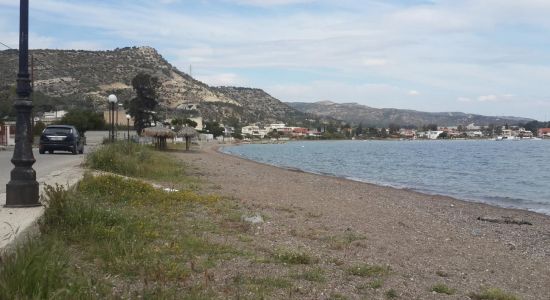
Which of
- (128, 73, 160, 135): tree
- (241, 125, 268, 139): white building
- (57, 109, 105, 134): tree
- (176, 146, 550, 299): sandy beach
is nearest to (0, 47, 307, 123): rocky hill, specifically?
(57, 109, 105, 134): tree

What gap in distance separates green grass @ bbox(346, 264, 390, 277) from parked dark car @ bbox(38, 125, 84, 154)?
23553 mm

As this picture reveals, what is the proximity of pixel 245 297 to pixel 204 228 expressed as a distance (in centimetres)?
393

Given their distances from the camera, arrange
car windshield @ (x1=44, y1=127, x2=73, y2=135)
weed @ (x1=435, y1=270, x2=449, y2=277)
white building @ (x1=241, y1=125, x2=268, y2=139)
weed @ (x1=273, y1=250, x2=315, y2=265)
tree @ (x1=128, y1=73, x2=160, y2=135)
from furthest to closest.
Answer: white building @ (x1=241, y1=125, x2=268, y2=139) < tree @ (x1=128, y1=73, x2=160, y2=135) < car windshield @ (x1=44, y1=127, x2=73, y2=135) < weed @ (x1=435, y1=270, x2=449, y2=277) < weed @ (x1=273, y1=250, x2=315, y2=265)

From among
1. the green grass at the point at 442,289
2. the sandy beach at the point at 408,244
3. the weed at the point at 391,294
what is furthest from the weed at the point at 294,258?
the green grass at the point at 442,289

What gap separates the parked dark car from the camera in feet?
92.0

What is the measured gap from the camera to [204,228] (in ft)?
31.6

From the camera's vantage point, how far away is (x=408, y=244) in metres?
A: 10.4

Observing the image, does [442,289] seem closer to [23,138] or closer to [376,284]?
[376,284]

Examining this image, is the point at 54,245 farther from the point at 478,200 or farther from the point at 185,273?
the point at 478,200

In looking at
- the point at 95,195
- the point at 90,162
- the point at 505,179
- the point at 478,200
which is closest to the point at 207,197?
the point at 95,195

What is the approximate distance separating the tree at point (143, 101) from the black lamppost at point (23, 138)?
6653 cm

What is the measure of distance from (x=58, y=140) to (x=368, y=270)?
23814 mm

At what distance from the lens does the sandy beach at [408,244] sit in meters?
7.17

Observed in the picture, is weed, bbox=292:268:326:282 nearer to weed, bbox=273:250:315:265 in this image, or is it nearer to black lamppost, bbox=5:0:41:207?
weed, bbox=273:250:315:265
